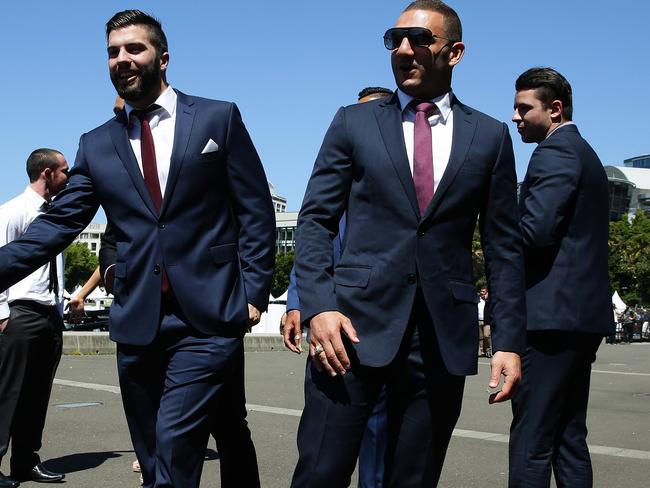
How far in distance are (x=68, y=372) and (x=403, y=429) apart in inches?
517

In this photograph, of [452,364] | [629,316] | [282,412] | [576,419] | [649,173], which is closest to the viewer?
[452,364]

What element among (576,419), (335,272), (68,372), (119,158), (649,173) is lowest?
(68,372)

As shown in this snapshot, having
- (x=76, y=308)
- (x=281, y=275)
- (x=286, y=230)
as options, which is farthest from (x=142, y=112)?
(x=286, y=230)

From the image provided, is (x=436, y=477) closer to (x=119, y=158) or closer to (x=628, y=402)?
(x=119, y=158)

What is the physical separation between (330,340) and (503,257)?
2.49ft

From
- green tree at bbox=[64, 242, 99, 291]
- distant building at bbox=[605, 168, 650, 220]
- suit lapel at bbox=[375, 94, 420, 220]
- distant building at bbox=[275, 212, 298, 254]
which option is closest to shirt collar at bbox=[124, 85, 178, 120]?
suit lapel at bbox=[375, 94, 420, 220]

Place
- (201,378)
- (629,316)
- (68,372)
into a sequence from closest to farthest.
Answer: (201,378)
(68,372)
(629,316)

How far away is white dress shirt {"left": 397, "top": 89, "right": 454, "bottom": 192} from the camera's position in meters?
3.73

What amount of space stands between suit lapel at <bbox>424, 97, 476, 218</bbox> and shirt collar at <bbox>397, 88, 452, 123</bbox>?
29mm

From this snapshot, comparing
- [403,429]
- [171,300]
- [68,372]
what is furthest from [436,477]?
[68,372]

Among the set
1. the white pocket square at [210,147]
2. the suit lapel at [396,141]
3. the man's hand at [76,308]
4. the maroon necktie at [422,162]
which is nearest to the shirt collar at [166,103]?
the white pocket square at [210,147]

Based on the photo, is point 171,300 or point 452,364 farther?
point 171,300

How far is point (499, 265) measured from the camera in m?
3.80

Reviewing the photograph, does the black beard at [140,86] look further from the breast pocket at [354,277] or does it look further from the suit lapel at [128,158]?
the breast pocket at [354,277]
